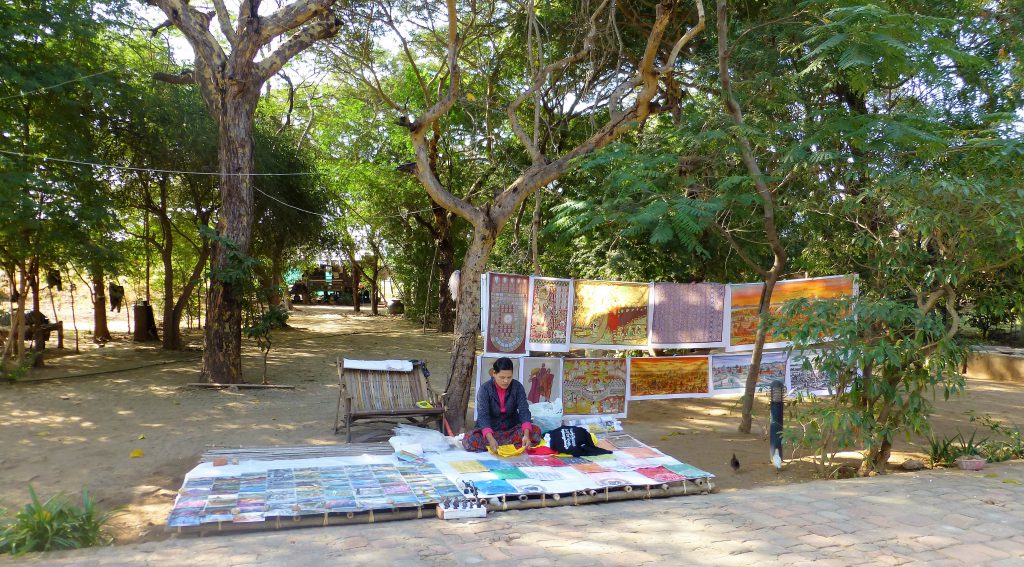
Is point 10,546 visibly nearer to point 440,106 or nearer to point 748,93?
point 440,106

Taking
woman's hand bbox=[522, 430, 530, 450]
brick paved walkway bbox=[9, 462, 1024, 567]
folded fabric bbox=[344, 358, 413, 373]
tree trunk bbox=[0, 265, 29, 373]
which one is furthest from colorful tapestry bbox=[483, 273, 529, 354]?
tree trunk bbox=[0, 265, 29, 373]

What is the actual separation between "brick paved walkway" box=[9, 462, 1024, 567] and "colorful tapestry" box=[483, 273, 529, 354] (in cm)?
273

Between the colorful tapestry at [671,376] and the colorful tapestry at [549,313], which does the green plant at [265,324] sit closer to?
the colorful tapestry at [549,313]

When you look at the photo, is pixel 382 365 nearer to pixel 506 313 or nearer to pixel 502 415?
pixel 506 313

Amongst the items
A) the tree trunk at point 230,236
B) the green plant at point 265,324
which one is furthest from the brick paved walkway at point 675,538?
the tree trunk at point 230,236

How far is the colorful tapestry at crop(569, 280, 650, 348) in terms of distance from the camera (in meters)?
7.66

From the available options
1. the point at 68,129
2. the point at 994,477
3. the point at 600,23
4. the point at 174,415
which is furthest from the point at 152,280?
the point at 994,477

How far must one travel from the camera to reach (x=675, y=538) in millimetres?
3955

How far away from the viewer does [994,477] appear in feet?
17.7

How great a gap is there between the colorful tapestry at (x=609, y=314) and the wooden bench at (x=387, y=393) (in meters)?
1.76

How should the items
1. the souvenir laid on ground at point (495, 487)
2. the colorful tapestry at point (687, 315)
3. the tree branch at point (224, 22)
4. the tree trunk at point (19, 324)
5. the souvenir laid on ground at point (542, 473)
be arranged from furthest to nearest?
the tree trunk at point (19, 324) → the tree branch at point (224, 22) → the colorful tapestry at point (687, 315) → the souvenir laid on ground at point (542, 473) → the souvenir laid on ground at point (495, 487)

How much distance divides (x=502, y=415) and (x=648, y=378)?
2.59m

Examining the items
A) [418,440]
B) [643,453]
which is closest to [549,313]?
[643,453]

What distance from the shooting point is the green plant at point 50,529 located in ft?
11.9
